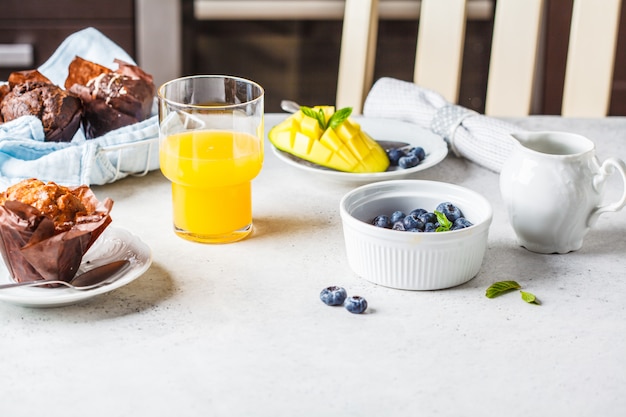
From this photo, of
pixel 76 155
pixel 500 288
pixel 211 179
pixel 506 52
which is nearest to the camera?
pixel 500 288

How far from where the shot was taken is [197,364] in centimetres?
92

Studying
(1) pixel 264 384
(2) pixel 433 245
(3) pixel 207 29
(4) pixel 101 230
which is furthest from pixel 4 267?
(3) pixel 207 29

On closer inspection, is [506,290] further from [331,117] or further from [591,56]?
[591,56]

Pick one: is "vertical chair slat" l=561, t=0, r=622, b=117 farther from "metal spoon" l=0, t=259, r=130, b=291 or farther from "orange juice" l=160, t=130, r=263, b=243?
"metal spoon" l=0, t=259, r=130, b=291

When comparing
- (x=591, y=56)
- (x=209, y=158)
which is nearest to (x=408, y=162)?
(x=209, y=158)

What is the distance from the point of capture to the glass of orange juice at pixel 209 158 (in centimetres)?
120

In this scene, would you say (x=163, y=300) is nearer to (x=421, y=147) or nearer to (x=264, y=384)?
(x=264, y=384)

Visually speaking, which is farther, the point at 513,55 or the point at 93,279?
the point at 513,55

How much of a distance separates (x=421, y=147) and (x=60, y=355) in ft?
2.63

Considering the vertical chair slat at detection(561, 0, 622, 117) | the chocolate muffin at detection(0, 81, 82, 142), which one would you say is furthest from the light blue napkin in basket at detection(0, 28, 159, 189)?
the vertical chair slat at detection(561, 0, 622, 117)

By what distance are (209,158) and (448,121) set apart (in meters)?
0.55

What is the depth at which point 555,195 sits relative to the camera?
116cm

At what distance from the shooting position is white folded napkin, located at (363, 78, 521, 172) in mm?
1500

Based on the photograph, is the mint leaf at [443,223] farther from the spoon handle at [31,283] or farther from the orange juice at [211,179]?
the spoon handle at [31,283]
